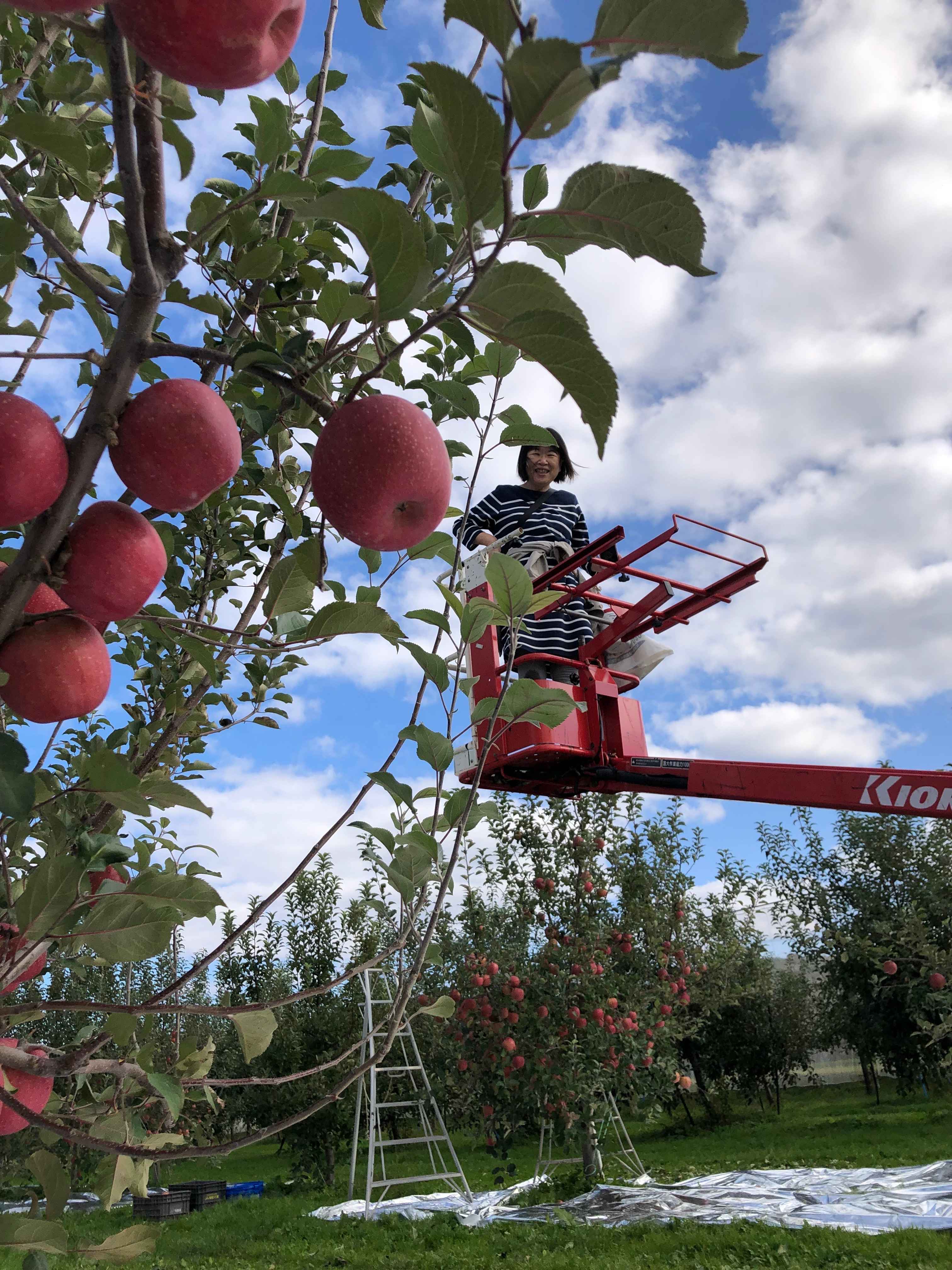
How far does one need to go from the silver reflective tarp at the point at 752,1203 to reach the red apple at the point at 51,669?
7.31m

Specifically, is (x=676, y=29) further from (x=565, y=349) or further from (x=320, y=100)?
(x=320, y=100)

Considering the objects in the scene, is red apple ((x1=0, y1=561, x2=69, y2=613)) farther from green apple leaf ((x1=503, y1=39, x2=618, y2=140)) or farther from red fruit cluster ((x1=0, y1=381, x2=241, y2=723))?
green apple leaf ((x1=503, y1=39, x2=618, y2=140))

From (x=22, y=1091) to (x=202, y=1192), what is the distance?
35.6 feet

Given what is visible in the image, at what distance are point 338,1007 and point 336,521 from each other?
12.1 metres

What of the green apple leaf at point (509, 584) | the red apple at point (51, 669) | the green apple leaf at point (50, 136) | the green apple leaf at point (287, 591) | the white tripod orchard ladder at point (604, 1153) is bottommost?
the white tripod orchard ladder at point (604, 1153)

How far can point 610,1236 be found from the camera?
6277 millimetres

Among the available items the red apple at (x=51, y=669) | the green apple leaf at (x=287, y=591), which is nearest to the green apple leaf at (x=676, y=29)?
the red apple at (x=51, y=669)

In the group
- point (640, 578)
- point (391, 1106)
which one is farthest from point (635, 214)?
point (391, 1106)

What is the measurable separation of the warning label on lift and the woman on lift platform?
2.17 feet

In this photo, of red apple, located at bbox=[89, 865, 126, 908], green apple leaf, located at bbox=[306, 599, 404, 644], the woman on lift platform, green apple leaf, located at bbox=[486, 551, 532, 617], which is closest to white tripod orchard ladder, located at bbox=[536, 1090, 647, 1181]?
the woman on lift platform

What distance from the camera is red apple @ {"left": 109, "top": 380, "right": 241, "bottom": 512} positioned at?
0.71m

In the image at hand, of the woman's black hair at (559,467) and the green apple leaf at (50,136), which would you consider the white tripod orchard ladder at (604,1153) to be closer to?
the woman's black hair at (559,467)

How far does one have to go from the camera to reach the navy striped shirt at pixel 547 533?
5691 mm

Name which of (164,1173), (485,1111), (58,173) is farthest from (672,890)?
(58,173)
